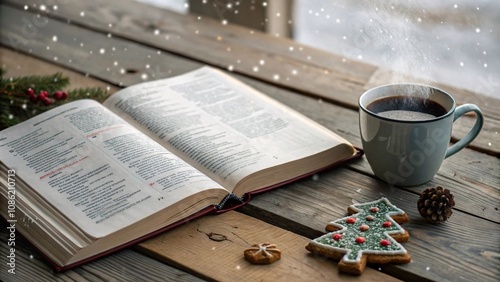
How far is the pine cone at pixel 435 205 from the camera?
1.00m

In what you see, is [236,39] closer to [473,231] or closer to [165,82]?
[165,82]

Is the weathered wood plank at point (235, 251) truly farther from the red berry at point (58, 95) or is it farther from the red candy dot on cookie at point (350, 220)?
the red berry at point (58, 95)

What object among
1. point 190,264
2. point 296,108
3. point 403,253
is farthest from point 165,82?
point 403,253

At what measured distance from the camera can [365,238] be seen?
958 mm

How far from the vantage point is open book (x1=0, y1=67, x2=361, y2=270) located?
988mm

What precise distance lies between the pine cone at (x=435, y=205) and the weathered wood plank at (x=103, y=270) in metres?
0.35

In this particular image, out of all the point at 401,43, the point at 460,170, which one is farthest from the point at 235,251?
the point at 401,43

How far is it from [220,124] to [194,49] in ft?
1.48

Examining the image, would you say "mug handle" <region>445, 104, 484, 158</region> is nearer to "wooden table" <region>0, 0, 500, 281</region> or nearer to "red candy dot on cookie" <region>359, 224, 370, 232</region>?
"wooden table" <region>0, 0, 500, 281</region>

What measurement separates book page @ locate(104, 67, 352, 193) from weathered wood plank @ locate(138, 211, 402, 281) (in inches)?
3.3

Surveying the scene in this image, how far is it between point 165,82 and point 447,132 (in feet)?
1.92

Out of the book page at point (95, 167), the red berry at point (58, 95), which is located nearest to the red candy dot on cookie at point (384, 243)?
the book page at point (95, 167)

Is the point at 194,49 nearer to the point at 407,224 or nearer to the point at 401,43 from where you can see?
the point at 401,43

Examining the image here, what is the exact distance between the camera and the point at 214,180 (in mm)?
1092
